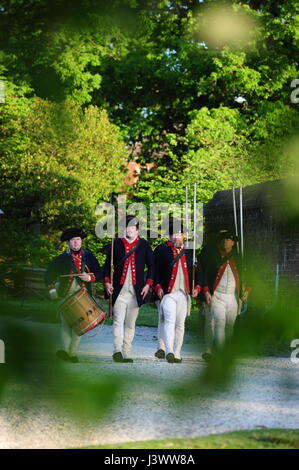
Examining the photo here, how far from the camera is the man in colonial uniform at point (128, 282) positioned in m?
7.22

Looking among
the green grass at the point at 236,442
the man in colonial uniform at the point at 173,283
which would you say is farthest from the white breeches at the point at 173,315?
the green grass at the point at 236,442

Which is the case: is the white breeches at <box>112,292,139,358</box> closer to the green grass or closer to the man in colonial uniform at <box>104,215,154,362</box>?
the man in colonial uniform at <box>104,215,154,362</box>

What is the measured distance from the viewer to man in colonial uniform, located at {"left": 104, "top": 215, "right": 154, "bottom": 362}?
7.22 metres

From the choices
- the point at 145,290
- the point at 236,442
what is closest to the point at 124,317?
the point at 145,290

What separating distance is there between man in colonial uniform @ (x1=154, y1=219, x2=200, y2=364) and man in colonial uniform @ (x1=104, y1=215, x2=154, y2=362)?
5.4 inches

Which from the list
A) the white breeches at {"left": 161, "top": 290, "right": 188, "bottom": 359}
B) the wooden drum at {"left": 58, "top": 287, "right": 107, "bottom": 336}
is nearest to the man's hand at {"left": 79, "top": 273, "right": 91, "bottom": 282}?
the wooden drum at {"left": 58, "top": 287, "right": 107, "bottom": 336}

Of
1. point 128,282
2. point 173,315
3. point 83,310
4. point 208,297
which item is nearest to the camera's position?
point 83,310

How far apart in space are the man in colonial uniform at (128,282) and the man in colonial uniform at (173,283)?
138mm

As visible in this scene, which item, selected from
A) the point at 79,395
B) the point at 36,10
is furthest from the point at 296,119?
the point at 79,395

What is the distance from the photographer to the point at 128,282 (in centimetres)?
729

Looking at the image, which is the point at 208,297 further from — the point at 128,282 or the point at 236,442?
the point at 236,442

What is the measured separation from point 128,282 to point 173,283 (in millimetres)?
473

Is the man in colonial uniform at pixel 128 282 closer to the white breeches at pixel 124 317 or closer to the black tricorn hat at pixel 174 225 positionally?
the white breeches at pixel 124 317

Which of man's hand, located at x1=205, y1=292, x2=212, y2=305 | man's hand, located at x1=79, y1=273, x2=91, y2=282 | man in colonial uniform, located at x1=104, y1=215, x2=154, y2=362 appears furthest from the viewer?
man in colonial uniform, located at x1=104, y1=215, x2=154, y2=362
